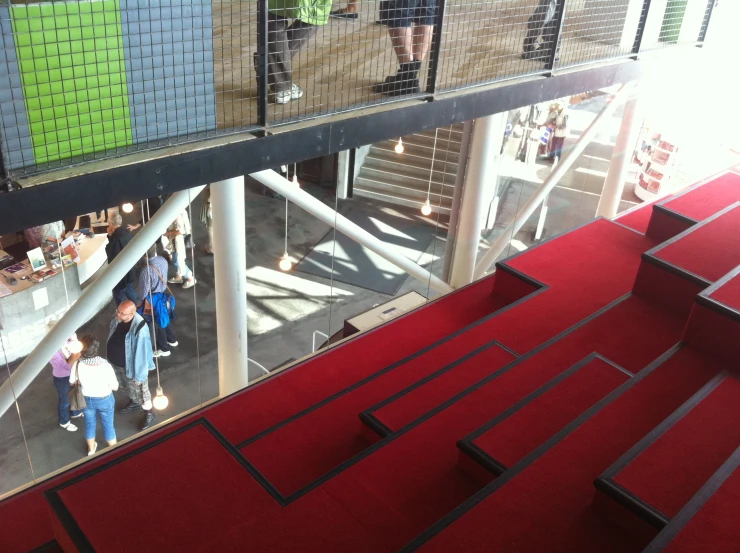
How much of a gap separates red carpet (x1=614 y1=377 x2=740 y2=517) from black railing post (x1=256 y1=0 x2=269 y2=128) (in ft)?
8.39

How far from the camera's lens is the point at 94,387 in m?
4.56

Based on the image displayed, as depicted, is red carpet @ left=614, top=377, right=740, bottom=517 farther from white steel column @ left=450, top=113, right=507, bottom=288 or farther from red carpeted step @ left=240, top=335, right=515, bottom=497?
white steel column @ left=450, top=113, right=507, bottom=288

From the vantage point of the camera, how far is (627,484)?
3203mm

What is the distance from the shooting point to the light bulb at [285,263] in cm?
572

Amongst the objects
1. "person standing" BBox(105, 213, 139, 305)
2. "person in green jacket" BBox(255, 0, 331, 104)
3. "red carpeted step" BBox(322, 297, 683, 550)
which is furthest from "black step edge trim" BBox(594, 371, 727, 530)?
"person standing" BBox(105, 213, 139, 305)

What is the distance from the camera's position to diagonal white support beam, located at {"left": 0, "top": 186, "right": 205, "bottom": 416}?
14.5 ft

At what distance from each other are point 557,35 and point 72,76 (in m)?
3.70

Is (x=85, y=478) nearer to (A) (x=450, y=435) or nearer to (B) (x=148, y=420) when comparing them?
(B) (x=148, y=420)

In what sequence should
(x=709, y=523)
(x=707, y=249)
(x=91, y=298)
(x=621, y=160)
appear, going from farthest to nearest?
(x=621, y=160), (x=707, y=249), (x=91, y=298), (x=709, y=523)

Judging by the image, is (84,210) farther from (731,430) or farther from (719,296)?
(719,296)

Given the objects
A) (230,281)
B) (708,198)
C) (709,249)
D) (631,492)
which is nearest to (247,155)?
(230,281)

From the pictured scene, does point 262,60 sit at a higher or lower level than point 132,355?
higher

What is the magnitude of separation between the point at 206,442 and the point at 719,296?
3.20m

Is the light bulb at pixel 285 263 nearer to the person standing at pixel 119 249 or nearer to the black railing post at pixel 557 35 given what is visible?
the person standing at pixel 119 249
